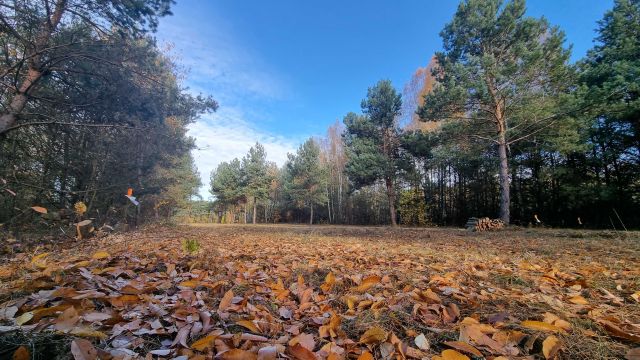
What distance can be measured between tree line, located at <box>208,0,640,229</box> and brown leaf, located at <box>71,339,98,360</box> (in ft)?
35.7

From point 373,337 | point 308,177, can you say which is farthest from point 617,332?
point 308,177

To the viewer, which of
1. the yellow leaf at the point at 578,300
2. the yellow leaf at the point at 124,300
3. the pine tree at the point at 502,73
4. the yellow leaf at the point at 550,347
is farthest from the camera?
the pine tree at the point at 502,73

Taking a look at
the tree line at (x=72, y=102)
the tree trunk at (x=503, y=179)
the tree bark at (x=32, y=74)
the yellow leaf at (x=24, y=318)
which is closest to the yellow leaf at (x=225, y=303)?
the yellow leaf at (x=24, y=318)

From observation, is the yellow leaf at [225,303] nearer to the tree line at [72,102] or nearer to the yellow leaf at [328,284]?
the yellow leaf at [328,284]

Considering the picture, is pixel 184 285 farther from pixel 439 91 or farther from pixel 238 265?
pixel 439 91

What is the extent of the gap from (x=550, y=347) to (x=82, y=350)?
5.95 feet

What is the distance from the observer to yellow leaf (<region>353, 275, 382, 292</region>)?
2.13m

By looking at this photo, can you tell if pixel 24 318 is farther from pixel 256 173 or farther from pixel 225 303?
pixel 256 173

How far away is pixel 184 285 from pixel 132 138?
7.04 m

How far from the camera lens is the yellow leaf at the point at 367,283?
6.99ft

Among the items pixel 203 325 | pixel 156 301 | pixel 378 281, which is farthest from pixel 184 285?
pixel 378 281

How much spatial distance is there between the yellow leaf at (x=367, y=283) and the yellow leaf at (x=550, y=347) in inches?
43.1

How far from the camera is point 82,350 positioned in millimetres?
996

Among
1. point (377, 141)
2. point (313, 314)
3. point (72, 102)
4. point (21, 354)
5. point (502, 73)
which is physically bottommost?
point (313, 314)
